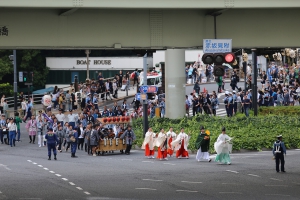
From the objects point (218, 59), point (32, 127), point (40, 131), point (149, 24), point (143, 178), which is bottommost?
point (143, 178)

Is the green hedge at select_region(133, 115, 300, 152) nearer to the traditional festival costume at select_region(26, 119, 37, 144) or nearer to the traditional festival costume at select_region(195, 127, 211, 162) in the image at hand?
the traditional festival costume at select_region(195, 127, 211, 162)

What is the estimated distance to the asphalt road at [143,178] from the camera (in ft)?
76.8

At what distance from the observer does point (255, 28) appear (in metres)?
24.9

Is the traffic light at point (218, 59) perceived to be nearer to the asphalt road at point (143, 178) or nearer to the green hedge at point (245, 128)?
the asphalt road at point (143, 178)

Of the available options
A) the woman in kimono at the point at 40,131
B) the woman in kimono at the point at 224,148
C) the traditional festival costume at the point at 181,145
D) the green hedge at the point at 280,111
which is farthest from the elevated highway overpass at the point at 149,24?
the green hedge at the point at 280,111

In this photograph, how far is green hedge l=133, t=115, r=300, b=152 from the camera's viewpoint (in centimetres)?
3731

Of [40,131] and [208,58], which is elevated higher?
[208,58]

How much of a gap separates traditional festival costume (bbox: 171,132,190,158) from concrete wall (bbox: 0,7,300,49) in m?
10.6

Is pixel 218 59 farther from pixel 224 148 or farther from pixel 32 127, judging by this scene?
pixel 32 127

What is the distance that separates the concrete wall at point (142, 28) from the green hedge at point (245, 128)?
12270 millimetres

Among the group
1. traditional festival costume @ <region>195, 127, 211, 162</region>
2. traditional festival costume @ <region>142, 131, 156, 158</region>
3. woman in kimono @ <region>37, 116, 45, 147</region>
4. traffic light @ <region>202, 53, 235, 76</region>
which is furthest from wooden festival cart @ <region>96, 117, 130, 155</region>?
traffic light @ <region>202, 53, 235, 76</region>

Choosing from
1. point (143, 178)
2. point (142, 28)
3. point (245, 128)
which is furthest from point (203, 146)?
point (142, 28)

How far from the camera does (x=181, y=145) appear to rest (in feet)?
116

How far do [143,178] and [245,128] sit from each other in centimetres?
1298
